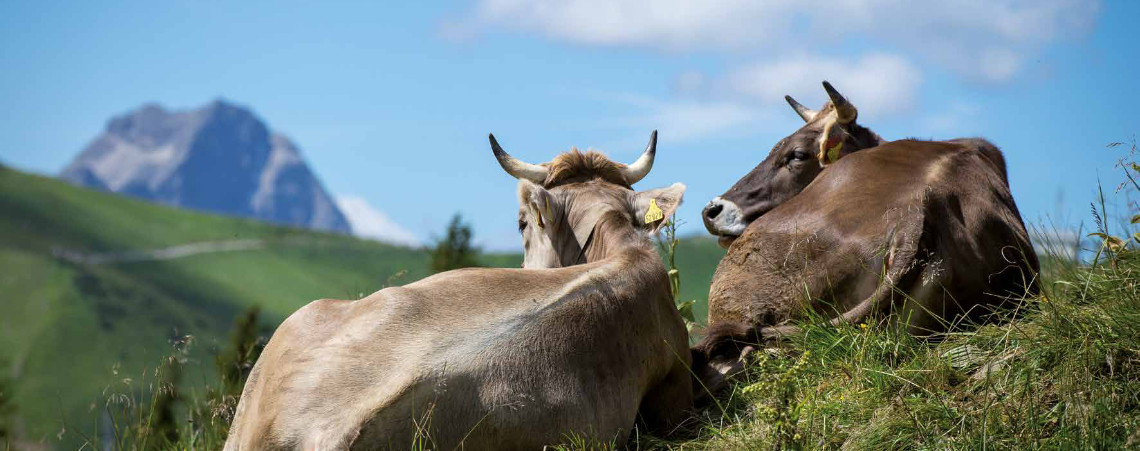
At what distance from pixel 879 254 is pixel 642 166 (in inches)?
98.4

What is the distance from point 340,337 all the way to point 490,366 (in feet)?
2.53

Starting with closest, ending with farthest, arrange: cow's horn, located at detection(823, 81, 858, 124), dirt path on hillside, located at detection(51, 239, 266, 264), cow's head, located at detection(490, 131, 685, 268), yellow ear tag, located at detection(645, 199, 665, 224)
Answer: yellow ear tag, located at detection(645, 199, 665, 224) → cow's head, located at detection(490, 131, 685, 268) → cow's horn, located at detection(823, 81, 858, 124) → dirt path on hillside, located at detection(51, 239, 266, 264)

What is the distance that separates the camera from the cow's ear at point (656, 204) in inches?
300

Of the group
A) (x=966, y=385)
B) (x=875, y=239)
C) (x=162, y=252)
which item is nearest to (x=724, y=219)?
(x=875, y=239)

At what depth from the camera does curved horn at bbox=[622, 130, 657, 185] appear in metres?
8.75

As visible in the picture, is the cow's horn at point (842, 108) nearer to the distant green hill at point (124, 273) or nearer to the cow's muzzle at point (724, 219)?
the cow's muzzle at point (724, 219)

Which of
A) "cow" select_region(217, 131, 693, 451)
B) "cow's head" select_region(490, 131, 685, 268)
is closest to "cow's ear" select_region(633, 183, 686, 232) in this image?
"cow's head" select_region(490, 131, 685, 268)

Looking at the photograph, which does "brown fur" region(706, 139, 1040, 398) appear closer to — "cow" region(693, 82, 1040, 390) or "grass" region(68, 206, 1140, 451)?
"cow" region(693, 82, 1040, 390)

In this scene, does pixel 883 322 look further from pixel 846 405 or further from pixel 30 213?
pixel 30 213

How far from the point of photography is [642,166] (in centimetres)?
883

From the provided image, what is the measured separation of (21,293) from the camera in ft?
463

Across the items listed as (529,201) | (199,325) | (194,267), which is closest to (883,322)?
(529,201)

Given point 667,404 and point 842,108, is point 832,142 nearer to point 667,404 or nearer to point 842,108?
point 842,108

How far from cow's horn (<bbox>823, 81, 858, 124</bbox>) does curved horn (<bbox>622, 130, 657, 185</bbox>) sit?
165 centimetres
